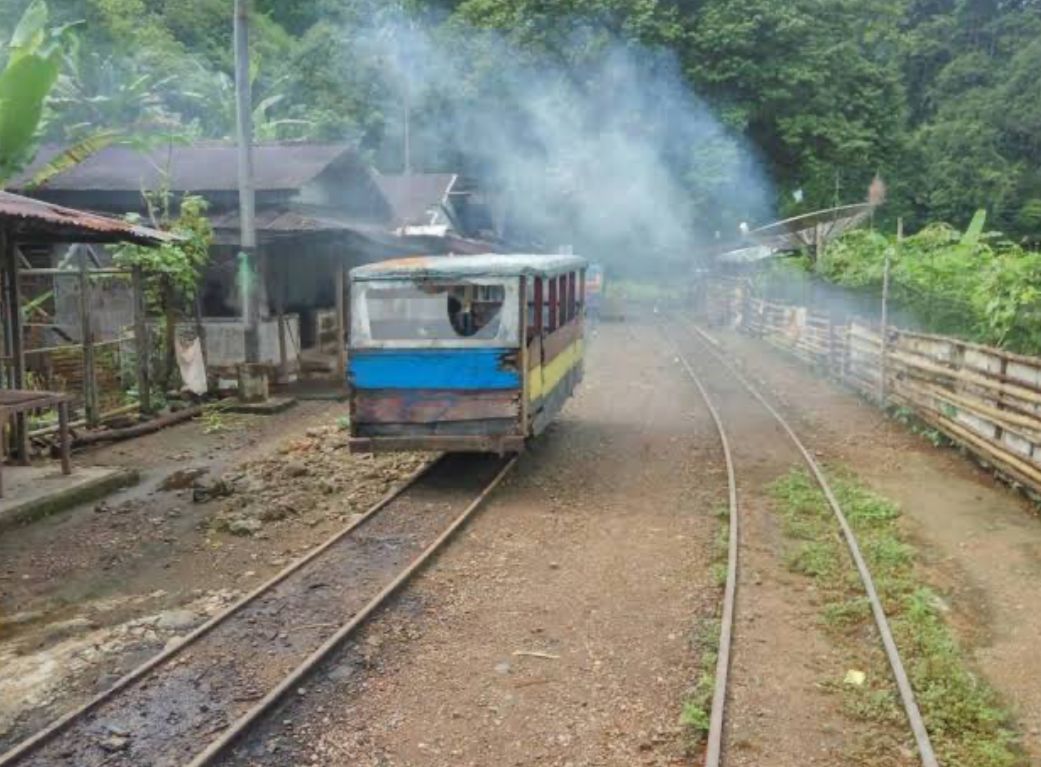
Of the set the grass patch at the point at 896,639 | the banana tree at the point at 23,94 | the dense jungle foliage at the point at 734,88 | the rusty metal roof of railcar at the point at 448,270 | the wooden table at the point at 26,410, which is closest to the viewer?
the grass patch at the point at 896,639

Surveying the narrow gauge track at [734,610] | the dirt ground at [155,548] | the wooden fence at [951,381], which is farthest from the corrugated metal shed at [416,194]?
the narrow gauge track at [734,610]

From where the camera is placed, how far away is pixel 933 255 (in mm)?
16406

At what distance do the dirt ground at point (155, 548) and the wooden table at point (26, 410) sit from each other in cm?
77

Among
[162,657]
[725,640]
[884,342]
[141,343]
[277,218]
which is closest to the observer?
[162,657]

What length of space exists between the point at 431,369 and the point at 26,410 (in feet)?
13.9

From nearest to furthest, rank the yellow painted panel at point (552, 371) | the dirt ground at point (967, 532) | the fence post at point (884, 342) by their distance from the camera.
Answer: the dirt ground at point (967, 532) → the yellow painted panel at point (552, 371) → the fence post at point (884, 342)

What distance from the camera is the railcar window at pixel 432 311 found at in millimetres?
10297

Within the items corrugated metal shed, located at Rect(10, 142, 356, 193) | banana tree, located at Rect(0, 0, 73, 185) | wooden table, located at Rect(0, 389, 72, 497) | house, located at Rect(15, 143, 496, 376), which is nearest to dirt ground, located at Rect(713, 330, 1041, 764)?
wooden table, located at Rect(0, 389, 72, 497)

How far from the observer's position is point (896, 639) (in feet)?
20.7

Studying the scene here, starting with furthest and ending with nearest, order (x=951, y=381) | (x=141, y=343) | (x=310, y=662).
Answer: (x=141, y=343) < (x=951, y=381) < (x=310, y=662)

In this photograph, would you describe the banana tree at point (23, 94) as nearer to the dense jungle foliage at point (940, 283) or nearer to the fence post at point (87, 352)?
the fence post at point (87, 352)

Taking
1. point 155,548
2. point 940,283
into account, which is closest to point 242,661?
point 155,548

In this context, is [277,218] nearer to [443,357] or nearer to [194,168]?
[194,168]

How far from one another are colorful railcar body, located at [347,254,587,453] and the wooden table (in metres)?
3.07
